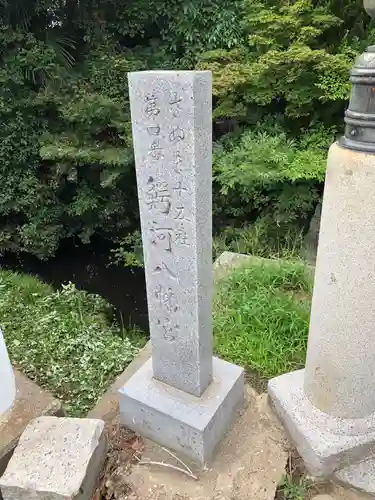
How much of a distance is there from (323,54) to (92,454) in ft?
17.5

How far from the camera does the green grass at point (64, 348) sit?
3279 millimetres

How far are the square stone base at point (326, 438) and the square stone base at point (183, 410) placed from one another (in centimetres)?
37

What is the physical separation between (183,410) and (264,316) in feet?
4.21

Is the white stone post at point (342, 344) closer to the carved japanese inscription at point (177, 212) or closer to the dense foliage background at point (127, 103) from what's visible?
the carved japanese inscription at point (177, 212)

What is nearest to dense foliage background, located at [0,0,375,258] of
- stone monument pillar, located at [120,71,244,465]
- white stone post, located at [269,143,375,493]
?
white stone post, located at [269,143,375,493]

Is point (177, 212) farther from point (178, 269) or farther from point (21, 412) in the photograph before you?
point (21, 412)

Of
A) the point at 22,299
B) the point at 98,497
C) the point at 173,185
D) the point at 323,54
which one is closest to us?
the point at 173,185

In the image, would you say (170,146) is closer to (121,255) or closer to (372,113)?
(372,113)

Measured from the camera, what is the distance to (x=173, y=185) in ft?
6.04

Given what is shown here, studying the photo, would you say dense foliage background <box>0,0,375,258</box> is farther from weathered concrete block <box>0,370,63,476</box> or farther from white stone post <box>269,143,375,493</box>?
weathered concrete block <box>0,370,63,476</box>

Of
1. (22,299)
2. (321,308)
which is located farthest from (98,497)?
(22,299)

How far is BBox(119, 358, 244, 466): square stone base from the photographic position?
2.24 m

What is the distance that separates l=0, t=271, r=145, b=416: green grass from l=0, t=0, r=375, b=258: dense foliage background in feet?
9.29

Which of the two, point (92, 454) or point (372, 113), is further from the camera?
point (92, 454)
